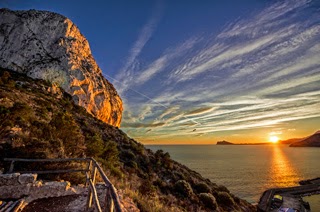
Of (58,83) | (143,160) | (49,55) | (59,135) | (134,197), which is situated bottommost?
(134,197)

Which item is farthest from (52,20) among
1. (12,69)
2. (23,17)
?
(12,69)

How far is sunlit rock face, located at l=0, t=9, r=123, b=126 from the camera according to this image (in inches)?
2200

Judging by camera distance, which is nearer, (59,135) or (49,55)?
(59,135)

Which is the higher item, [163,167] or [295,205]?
[163,167]

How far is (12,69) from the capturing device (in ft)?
175


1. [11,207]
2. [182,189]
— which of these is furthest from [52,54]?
[11,207]

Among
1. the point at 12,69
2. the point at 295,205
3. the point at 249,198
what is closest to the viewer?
the point at 295,205

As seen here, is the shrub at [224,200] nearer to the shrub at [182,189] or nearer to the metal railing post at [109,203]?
the shrub at [182,189]

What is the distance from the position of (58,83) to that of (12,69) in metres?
11.8

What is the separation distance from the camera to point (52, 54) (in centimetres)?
6031

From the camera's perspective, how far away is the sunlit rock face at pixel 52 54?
55.9m

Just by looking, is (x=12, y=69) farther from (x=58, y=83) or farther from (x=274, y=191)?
(x=274, y=191)

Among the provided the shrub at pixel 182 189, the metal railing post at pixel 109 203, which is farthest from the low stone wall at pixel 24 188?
the shrub at pixel 182 189

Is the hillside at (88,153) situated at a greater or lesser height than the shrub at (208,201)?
greater
